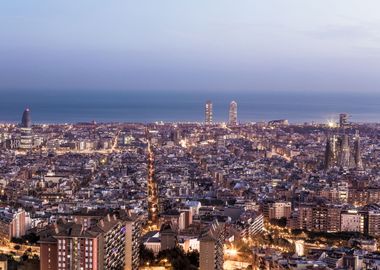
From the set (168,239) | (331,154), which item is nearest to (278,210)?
(168,239)

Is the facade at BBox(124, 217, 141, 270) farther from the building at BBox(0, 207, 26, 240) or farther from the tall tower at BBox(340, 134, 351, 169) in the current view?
the tall tower at BBox(340, 134, 351, 169)

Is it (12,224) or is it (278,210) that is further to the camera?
(278,210)

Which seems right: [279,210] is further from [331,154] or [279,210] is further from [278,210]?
[331,154]

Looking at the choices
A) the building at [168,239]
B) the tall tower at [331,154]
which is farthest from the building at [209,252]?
the tall tower at [331,154]

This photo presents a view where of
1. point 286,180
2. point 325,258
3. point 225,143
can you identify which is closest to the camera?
point 325,258

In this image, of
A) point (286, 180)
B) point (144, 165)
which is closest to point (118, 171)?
point (144, 165)

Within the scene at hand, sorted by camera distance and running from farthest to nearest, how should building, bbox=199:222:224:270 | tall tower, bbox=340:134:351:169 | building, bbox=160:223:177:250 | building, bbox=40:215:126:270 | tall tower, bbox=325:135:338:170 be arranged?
tall tower, bbox=340:134:351:169
tall tower, bbox=325:135:338:170
building, bbox=160:223:177:250
building, bbox=199:222:224:270
building, bbox=40:215:126:270

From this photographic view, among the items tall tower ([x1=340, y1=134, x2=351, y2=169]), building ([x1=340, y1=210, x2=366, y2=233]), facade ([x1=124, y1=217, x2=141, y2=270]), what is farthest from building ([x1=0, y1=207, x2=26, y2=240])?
tall tower ([x1=340, y1=134, x2=351, y2=169])

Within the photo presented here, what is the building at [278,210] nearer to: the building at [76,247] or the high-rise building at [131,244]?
the high-rise building at [131,244]

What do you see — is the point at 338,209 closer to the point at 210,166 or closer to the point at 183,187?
the point at 183,187
